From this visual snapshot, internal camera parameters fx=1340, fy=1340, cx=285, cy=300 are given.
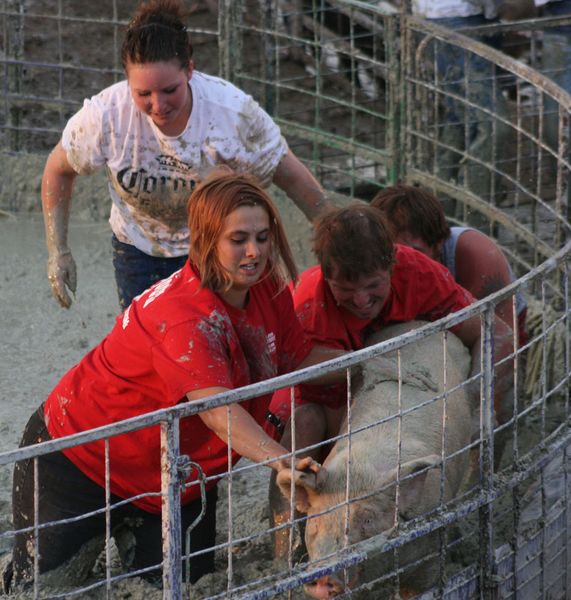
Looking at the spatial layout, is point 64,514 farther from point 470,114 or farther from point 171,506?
point 470,114

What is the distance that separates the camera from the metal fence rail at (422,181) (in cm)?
386

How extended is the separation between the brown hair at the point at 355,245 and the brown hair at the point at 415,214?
60 cm

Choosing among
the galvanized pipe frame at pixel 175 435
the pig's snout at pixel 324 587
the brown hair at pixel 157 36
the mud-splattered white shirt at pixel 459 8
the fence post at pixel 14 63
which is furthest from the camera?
the fence post at pixel 14 63

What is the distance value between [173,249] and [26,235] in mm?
3232

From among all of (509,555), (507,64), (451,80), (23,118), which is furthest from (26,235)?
(509,555)

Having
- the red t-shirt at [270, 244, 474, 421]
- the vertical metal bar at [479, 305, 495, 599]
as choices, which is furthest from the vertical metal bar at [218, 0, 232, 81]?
the vertical metal bar at [479, 305, 495, 599]

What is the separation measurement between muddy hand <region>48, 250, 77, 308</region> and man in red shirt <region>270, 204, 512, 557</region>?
94cm

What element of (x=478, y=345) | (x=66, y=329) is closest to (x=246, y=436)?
(x=478, y=345)

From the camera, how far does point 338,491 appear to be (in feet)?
13.0

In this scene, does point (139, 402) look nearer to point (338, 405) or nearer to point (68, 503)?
point (68, 503)

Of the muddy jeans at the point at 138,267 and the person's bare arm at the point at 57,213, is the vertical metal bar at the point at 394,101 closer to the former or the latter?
the muddy jeans at the point at 138,267

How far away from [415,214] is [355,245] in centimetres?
75

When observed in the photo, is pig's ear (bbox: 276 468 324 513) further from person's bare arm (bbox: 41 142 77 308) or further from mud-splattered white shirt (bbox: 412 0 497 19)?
mud-splattered white shirt (bbox: 412 0 497 19)

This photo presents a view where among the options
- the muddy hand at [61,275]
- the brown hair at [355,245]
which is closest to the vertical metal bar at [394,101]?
the muddy hand at [61,275]
